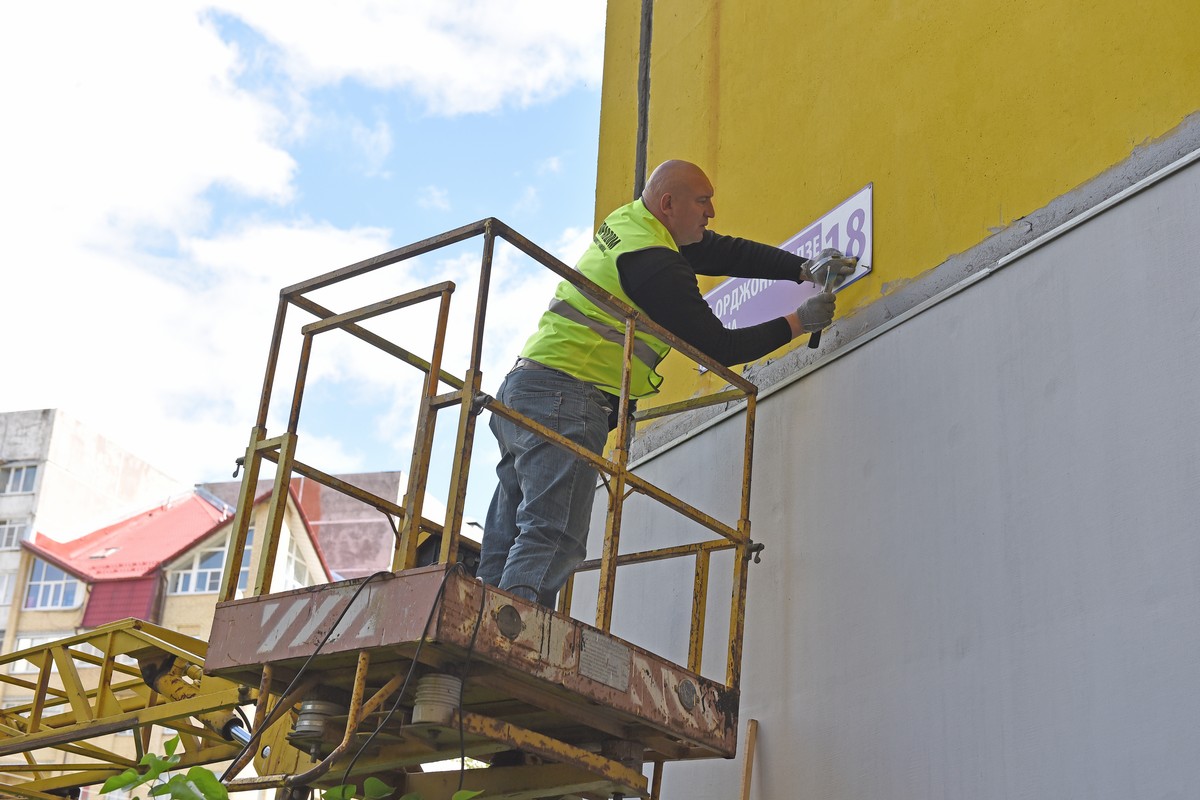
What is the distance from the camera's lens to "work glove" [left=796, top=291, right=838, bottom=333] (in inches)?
230

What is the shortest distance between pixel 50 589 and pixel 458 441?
3542 centimetres

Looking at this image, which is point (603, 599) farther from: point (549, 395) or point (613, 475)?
point (549, 395)

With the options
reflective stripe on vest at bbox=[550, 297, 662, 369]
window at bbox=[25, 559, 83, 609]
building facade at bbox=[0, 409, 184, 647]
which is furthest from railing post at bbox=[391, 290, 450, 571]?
building facade at bbox=[0, 409, 184, 647]

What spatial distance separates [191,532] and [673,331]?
3298cm

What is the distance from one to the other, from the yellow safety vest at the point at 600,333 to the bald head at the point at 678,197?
0.93ft

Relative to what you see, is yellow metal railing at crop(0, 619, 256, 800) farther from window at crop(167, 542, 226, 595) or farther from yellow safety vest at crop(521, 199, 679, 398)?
window at crop(167, 542, 226, 595)

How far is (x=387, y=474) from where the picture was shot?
1667 inches

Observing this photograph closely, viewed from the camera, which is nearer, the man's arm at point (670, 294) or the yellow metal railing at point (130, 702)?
the man's arm at point (670, 294)

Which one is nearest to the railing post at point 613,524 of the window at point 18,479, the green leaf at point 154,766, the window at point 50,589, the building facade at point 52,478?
the green leaf at point 154,766

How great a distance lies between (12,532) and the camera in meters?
41.2

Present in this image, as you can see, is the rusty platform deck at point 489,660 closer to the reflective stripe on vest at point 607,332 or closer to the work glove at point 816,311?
the reflective stripe on vest at point 607,332

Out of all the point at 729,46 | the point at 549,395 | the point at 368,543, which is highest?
the point at 368,543

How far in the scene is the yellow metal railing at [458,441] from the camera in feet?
14.8

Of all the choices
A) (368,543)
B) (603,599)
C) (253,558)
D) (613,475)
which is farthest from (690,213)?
(368,543)
